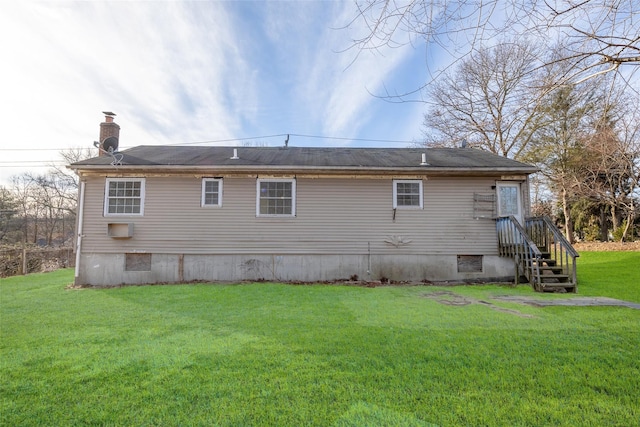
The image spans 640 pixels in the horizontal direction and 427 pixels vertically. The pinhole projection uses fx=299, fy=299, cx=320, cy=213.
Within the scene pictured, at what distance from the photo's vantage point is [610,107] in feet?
10.4

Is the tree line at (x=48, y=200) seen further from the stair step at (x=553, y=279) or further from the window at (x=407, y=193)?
the stair step at (x=553, y=279)

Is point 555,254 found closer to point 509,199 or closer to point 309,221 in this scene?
point 509,199

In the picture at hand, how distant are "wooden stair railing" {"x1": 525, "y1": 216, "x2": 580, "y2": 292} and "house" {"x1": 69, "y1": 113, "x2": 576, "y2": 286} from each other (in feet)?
2.49

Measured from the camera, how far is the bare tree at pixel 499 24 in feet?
8.27

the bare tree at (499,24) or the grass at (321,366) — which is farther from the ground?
the bare tree at (499,24)

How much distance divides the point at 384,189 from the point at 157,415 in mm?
8518

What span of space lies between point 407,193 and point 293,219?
3805 mm

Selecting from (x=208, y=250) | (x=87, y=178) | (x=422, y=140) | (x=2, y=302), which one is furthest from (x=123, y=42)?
(x=422, y=140)

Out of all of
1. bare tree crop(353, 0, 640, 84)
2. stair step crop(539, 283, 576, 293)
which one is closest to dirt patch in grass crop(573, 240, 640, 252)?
stair step crop(539, 283, 576, 293)

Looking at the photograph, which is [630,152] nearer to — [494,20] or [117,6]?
[494,20]

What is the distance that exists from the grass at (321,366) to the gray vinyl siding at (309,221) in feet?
12.6

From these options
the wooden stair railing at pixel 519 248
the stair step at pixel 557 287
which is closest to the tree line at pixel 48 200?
the wooden stair railing at pixel 519 248

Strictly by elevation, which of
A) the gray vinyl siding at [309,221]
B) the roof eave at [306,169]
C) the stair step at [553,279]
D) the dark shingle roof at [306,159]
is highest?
the dark shingle roof at [306,159]

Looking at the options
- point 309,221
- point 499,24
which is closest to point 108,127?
point 309,221
